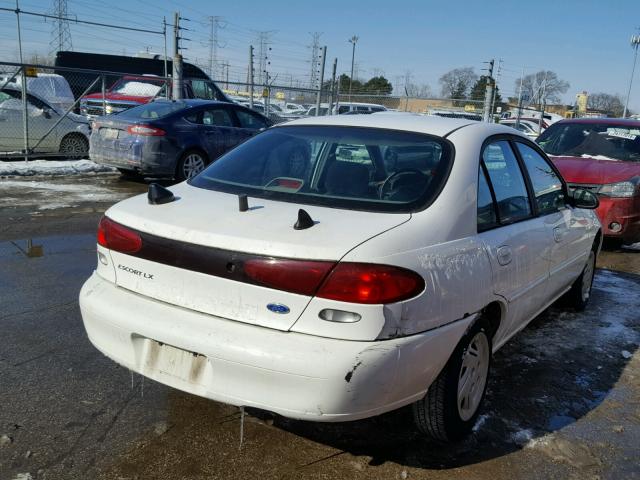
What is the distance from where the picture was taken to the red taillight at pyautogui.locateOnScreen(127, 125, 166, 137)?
9500mm

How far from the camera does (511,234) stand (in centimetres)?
326

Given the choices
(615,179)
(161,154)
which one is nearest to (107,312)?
(615,179)

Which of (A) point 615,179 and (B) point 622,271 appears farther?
(A) point 615,179

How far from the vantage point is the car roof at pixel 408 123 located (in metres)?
3.35

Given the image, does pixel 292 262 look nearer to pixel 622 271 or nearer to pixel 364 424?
pixel 364 424

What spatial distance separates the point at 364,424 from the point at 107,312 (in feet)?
4.56

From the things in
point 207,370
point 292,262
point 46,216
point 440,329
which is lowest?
point 46,216

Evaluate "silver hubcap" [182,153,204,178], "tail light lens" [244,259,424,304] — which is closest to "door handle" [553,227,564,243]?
"tail light lens" [244,259,424,304]

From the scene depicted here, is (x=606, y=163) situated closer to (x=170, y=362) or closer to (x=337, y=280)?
(x=337, y=280)

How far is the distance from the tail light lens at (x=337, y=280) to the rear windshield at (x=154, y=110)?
26.4 ft

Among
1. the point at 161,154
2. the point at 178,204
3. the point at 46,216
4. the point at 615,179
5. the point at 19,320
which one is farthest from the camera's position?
the point at 161,154

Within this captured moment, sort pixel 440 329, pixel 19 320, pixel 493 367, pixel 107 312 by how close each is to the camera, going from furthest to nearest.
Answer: pixel 19 320
pixel 493 367
pixel 107 312
pixel 440 329

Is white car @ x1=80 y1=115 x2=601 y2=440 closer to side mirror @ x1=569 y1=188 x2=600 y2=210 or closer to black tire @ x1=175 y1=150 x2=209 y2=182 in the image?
side mirror @ x1=569 y1=188 x2=600 y2=210

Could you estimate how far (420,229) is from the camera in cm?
261
